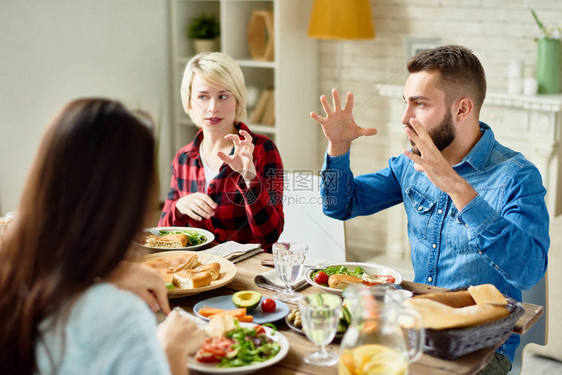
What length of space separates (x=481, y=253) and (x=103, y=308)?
100 cm

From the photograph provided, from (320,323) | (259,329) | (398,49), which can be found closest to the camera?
(320,323)

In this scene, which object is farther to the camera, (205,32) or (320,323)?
(205,32)

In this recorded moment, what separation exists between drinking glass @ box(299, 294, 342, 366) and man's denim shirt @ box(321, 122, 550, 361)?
21.3 inches

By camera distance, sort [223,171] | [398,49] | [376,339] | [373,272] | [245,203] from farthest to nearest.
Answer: [398,49] → [223,171] → [245,203] → [373,272] → [376,339]

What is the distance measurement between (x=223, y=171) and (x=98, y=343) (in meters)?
1.36

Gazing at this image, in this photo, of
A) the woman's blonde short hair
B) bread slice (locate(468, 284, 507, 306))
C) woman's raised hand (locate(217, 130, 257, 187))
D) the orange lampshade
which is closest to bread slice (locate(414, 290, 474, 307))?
bread slice (locate(468, 284, 507, 306))

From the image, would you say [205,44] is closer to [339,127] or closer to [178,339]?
[339,127]

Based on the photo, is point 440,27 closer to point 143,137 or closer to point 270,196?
point 270,196

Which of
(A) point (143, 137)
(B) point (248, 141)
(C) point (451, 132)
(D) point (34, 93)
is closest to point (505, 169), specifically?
(C) point (451, 132)

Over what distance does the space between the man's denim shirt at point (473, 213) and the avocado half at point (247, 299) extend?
1.75 ft

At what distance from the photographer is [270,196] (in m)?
2.15

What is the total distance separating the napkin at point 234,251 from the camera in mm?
1788

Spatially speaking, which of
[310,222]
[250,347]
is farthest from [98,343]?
[310,222]

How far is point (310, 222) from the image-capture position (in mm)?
2307
